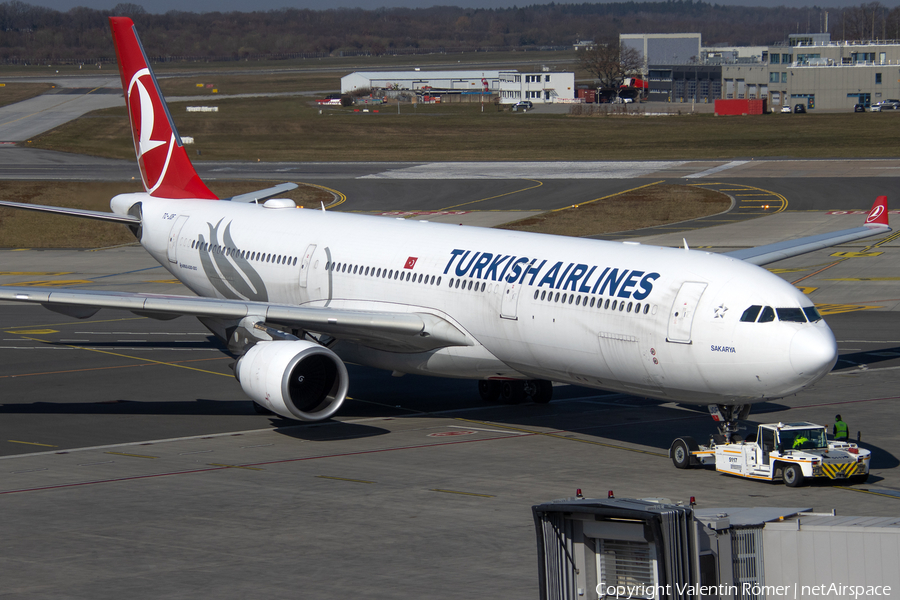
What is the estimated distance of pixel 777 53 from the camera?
623 ft

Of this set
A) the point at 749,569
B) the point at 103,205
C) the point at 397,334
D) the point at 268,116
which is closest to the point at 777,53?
the point at 268,116

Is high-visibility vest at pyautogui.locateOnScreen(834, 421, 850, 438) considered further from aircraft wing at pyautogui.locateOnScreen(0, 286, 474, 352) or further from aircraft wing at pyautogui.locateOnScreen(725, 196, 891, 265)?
aircraft wing at pyautogui.locateOnScreen(0, 286, 474, 352)

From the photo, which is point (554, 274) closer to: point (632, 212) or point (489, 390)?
point (489, 390)

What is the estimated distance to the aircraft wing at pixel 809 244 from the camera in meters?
35.1

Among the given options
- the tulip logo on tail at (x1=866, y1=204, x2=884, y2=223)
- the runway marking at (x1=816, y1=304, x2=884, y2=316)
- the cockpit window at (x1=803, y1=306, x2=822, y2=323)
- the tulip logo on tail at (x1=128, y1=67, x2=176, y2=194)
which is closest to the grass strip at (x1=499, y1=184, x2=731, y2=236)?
the runway marking at (x1=816, y1=304, x2=884, y2=316)

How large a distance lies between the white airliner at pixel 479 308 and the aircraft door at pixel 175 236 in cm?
5

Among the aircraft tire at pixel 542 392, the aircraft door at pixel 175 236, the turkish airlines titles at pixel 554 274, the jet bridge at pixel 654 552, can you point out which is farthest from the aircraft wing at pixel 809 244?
the jet bridge at pixel 654 552

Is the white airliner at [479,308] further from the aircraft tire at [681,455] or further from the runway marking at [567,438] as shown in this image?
the runway marking at [567,438]

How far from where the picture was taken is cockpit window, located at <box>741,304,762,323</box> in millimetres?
24312

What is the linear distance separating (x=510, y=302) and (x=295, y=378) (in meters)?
5.90

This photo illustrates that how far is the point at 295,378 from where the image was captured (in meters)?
28.9

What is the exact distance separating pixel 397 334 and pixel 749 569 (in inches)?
644

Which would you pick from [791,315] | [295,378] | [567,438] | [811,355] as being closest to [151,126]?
[295,378]

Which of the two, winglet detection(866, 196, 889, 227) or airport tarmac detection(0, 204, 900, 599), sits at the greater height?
winglet detection(866, 196, 889, 227)
